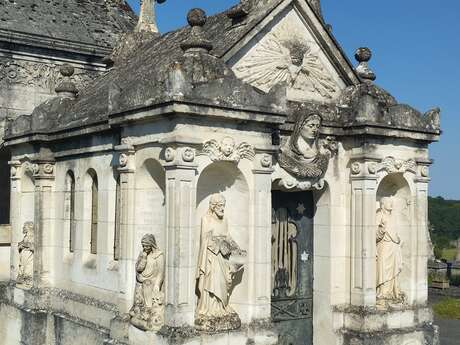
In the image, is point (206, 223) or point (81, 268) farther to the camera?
point (81, 268)

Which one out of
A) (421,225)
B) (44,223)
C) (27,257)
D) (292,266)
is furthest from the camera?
(27,257)

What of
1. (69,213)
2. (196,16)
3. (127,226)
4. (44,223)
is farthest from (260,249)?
(44,223)

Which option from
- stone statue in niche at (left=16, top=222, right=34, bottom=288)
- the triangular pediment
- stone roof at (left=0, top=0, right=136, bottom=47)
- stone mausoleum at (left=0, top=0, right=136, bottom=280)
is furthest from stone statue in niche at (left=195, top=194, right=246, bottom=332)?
stone roof at (left=0, top=0, right=136, bottom=47)

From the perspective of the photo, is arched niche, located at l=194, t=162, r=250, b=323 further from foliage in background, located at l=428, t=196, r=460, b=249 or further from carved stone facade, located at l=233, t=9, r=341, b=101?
foliage in background, located at l=428, t=196, r=460, b=249

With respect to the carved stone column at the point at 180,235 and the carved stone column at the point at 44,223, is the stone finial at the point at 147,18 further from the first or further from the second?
the carved stone column at the point at 180,235

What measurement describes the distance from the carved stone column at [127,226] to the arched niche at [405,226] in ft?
15.1

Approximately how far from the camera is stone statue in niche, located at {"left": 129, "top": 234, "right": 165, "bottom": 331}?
9.74 metres

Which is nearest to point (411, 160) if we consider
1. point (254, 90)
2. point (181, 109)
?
point (254, 90)

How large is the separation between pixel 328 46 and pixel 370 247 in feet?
11.9

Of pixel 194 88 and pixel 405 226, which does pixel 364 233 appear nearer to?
pixel 405 226

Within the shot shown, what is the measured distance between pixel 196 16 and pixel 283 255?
14.2 ft

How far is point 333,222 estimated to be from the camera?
462 inches

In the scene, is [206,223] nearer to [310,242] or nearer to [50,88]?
[310,242]

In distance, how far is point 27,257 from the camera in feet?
45.0
